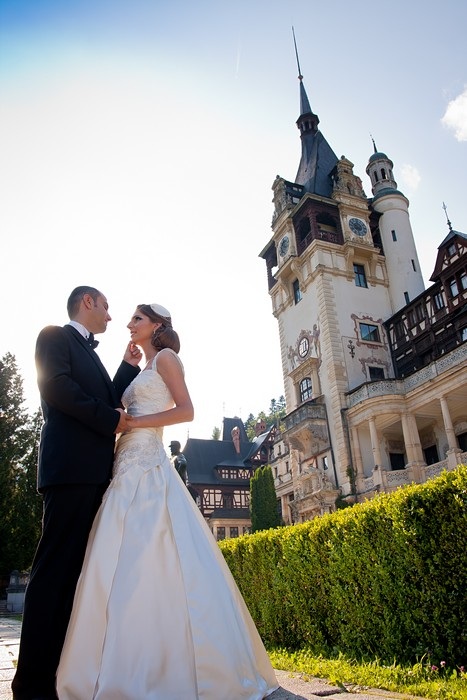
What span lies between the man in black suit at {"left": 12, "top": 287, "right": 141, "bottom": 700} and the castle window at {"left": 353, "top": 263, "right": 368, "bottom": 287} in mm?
35290

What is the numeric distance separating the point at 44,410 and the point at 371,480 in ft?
91.0

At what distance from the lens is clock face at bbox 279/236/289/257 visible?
39656 millimetres

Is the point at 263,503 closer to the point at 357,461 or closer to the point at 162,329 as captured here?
the point at 357,461

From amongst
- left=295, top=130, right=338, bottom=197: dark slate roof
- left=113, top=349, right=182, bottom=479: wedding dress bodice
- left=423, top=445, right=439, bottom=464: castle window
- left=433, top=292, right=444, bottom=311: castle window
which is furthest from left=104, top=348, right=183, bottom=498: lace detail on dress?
left=295, top=130, right=338, bottom=197: dark slate roof

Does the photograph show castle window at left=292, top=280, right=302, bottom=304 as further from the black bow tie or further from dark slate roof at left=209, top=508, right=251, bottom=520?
the black bow tie

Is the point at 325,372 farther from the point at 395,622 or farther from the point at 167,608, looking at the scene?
the point at 167,608

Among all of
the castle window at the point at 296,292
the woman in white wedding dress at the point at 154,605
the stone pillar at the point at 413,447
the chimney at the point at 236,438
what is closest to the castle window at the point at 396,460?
the stone pillar at the point at 413,447

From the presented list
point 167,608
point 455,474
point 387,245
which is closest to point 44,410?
point 167,608

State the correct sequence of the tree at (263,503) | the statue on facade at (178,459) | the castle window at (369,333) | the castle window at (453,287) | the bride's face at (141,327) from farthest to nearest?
the tree at (263,503) < the castle window at (369,333) < the castle window at (453,287) < the statue on facade at (178,459) < the bride's face at (141,327)

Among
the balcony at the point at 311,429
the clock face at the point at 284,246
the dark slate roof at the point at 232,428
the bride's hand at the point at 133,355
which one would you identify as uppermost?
the clock face at the point at 284,246

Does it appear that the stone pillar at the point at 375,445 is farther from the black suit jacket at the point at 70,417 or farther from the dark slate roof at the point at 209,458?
the dark slate roof at the point at 209,458

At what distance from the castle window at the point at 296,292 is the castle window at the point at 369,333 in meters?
5.49

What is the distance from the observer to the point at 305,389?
36.7 m

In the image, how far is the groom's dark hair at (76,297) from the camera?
4030mm
